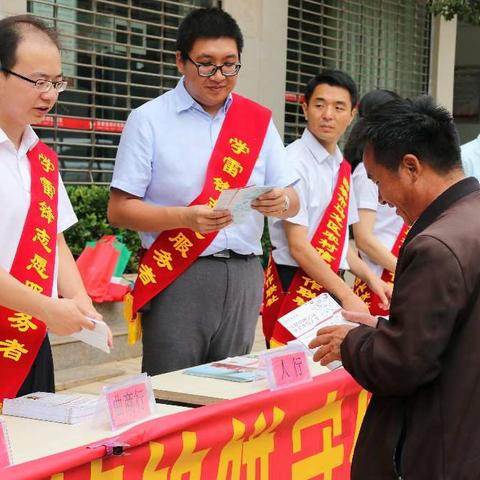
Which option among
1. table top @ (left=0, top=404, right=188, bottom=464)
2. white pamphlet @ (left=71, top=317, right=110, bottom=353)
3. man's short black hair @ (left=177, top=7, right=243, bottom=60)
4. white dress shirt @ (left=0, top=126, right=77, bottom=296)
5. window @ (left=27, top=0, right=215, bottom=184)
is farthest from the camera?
window @ (left=27, top=0, right=215, bottom=184)

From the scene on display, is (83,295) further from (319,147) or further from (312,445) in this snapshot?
(319,147)

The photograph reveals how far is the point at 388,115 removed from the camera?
6.72 ft

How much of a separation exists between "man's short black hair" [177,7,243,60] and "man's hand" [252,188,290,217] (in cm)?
57

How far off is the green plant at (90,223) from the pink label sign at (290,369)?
12.2ft

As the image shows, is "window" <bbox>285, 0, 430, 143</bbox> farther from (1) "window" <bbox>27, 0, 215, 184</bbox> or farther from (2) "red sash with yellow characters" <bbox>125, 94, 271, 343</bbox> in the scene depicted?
(2) "red sash with yellow characters" <bbox>125, 94, 271, 343</bbox>

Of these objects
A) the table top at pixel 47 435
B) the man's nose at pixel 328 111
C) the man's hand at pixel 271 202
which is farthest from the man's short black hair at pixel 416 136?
the man's nose at pixel 328 111

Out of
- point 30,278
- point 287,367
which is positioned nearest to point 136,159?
point 30,278

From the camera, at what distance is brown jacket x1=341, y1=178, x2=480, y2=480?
188cm

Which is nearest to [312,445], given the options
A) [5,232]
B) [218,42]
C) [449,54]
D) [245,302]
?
[245,302]

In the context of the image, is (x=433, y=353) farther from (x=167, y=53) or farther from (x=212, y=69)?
(x=167, y=53)

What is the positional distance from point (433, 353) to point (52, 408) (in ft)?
3.39

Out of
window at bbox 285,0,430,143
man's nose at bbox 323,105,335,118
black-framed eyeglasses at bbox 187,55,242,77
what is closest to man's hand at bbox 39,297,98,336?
black-framed eyeglasses at bbox 187,55,242,77

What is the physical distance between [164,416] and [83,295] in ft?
2.06

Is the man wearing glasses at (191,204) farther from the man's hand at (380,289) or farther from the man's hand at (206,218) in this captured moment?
the man's hand at (380,289)
